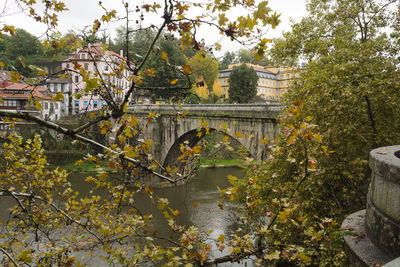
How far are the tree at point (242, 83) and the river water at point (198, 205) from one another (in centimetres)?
1264

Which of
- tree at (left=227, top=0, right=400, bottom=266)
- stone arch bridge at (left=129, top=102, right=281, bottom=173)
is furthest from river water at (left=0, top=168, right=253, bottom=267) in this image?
tree at (left=227, top=0, right=400, bottom=266)

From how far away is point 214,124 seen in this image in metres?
19.4

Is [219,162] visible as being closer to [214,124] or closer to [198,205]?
[198,205]

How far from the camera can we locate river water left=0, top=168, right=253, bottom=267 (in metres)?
16.2

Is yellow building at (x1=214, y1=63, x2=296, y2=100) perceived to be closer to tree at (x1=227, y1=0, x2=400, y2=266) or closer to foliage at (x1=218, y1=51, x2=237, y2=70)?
foliage at (x1=218, y1=51, x2=237, y2=70)

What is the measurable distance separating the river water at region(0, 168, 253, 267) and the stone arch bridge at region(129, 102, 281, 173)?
205cm

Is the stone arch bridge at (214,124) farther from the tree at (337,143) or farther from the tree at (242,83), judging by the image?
the tree at (242,83)

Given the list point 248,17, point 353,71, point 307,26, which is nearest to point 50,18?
point 248,17

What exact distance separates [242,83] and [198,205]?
22.7 m

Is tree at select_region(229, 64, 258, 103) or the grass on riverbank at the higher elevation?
tree at select_region(229, 64, 258, 103)

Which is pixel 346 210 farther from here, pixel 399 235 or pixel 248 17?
pixel 248 17

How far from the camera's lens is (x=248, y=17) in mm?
2633

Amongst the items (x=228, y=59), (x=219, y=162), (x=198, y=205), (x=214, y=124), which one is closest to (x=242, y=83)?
(x=219, y=162)

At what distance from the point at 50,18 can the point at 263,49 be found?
93.8 inches
